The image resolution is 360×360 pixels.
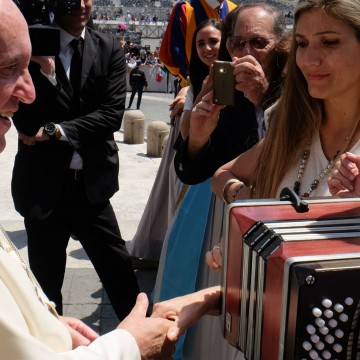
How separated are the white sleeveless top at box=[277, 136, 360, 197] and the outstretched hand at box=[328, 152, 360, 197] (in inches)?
8.5

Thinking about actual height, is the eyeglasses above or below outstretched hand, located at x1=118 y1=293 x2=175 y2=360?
above

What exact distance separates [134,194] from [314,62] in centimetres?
472

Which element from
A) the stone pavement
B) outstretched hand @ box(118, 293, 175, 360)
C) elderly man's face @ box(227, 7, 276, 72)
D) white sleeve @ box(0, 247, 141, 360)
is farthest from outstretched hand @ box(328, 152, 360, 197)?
the stone pavement

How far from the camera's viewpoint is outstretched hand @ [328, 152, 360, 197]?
186 cm

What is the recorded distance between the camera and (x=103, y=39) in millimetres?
3578

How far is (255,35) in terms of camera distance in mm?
3010

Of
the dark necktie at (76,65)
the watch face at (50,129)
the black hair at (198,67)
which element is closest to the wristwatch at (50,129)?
the watch face at (50,129)

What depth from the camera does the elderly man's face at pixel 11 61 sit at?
5.56ft

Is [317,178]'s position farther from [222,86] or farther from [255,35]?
[255,35]

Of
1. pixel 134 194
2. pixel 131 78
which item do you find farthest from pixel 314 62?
pixel 131 78

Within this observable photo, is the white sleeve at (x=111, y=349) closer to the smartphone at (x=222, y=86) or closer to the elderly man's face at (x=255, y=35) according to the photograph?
the smartphone at (x=222, y=86)

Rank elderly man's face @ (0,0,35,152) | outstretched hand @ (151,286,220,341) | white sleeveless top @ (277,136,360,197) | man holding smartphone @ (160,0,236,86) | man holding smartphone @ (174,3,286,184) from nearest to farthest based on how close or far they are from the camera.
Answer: elderly man's face @ (0,0,35,152)
outstretched hand @ (151,286,220,341)
white sleeveless top @ (277,136,360,197)
man holding smartphone @ (174,3,286,184)
man holding smartphone @ (160,0,236,86)

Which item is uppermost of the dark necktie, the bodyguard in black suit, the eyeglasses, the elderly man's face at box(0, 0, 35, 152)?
the elderly man's face at box(0, 0, 35, 152)

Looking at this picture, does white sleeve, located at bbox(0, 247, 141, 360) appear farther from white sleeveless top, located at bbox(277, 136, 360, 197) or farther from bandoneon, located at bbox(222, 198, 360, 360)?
white sleeveless top, located at bbox(277, 136, 360, 197)
